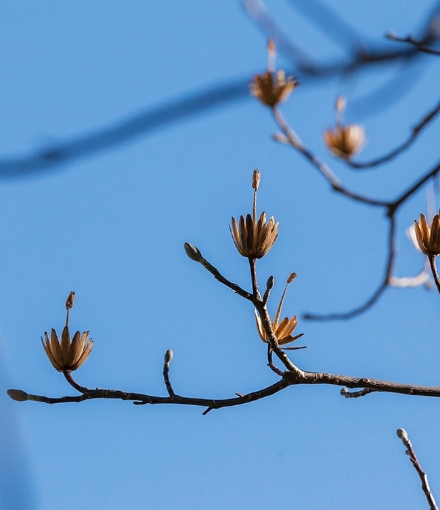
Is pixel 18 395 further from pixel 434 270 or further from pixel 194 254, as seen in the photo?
pixel 434 270

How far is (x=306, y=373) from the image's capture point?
1.91 m

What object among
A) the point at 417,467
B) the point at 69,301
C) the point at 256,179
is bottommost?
the point at 417,467

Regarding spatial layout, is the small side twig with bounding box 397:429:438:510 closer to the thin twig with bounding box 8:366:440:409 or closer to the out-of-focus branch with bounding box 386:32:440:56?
the thin twig with bounding box 8:366:440:409

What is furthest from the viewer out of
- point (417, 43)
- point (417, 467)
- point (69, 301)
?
point (69, 301)

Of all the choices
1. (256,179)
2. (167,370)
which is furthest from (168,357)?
(256,179)

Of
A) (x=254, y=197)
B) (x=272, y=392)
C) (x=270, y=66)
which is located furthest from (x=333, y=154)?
(x=272, y=392)

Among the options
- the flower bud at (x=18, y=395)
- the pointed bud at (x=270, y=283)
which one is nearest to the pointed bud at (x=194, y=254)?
the pointed bud at (x=270, y=283)

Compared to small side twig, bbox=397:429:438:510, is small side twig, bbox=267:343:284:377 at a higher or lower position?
higher

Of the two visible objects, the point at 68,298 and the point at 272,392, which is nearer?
the point at 272,392

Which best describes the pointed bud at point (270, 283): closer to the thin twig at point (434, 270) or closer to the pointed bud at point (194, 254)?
the pointed bud at point (194, 254)

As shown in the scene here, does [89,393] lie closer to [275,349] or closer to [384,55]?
[275,349]

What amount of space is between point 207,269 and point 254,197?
0.20 metres

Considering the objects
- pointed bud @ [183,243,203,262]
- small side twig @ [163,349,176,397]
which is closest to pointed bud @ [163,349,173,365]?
small side twig @ [163,349,176,397]

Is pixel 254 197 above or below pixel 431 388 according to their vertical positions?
above
